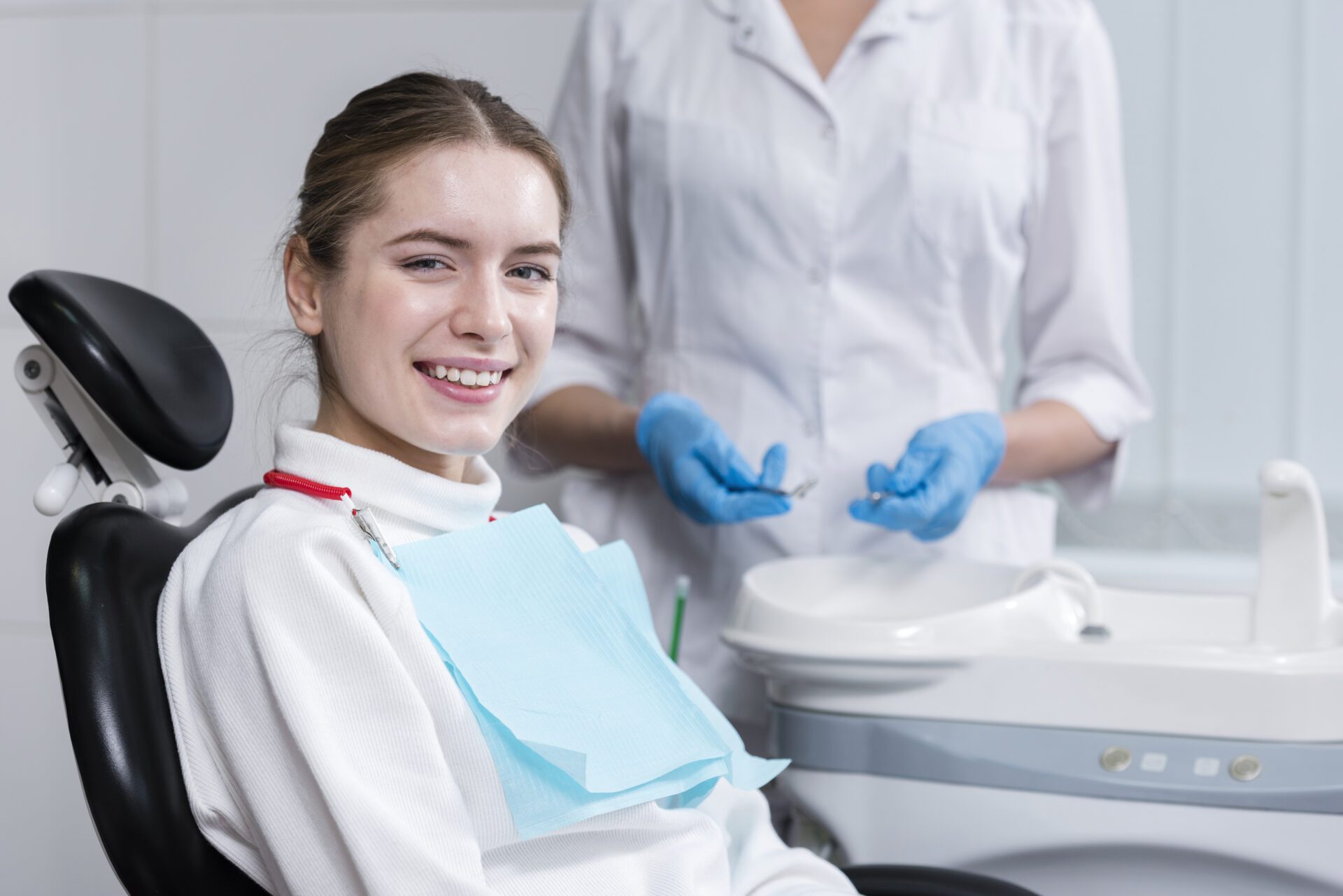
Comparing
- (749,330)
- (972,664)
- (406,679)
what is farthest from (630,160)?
(406,679)

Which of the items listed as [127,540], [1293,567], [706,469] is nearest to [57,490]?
[127,540]

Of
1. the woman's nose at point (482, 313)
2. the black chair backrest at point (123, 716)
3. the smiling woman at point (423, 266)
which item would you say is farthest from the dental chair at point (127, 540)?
the woman's nose at point (482, 313)

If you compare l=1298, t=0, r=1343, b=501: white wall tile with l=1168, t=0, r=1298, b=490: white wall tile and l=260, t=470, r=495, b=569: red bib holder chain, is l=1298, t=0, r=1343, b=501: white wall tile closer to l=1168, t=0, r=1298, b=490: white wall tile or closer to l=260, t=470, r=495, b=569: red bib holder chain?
l=1168, t=0, r=1298, b=490: white wall tile

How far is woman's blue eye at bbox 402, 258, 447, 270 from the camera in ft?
2.86

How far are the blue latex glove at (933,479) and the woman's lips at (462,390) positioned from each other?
434mm

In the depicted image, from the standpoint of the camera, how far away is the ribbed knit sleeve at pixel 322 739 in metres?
0.69

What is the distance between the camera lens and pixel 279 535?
29.8 inches

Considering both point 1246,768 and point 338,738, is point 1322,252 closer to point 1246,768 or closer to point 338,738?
point 1246,768

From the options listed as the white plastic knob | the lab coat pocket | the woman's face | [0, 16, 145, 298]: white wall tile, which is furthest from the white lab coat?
[0, 16, 145, 298]: white wall tile

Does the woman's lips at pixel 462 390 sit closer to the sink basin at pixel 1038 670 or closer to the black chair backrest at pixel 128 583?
the black chair backrest at pixel 128 583

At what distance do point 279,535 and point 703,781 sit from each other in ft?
1.16

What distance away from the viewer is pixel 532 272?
3.06ft

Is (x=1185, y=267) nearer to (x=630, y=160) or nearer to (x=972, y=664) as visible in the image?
(x=630, y=160)

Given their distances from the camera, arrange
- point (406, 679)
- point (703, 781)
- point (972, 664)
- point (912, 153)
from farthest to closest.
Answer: point (912, 153), point (972, 664), point (703, 781), point (406, 679)
